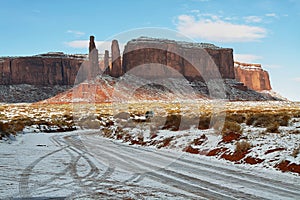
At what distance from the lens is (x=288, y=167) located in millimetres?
9023

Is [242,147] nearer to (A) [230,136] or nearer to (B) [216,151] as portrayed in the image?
(B) [216,151]

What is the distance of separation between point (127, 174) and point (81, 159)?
352cm

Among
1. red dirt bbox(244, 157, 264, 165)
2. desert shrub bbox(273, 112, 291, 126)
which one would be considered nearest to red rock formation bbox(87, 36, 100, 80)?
desert shrub bbox(273, 112, 291, 126)

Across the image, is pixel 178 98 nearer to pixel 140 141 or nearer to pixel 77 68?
pixel 77 68

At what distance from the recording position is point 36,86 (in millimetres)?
147625

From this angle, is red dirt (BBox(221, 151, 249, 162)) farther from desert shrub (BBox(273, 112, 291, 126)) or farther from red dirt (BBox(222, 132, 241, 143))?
desert shrub (BBox(273, 112, 291, 126))

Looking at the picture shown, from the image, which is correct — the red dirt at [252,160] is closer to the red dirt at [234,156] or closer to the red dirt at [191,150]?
the red dirt at [234,156]

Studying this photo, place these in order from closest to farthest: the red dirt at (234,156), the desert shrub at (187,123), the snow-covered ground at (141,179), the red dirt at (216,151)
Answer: the snow-covered ground at (141,179), the red dirt at (234,156), the red dirt at (216,151), the desert shrub at (187,123)

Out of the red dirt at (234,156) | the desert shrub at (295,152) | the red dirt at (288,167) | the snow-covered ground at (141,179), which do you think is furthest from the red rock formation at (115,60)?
the red dirt at (288,167)

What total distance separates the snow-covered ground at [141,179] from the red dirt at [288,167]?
1.02ft

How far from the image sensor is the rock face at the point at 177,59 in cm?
14125

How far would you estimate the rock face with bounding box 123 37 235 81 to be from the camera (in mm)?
141250

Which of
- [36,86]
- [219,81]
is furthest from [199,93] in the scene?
[36,86]

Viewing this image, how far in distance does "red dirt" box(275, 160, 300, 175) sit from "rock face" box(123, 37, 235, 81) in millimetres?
125769
